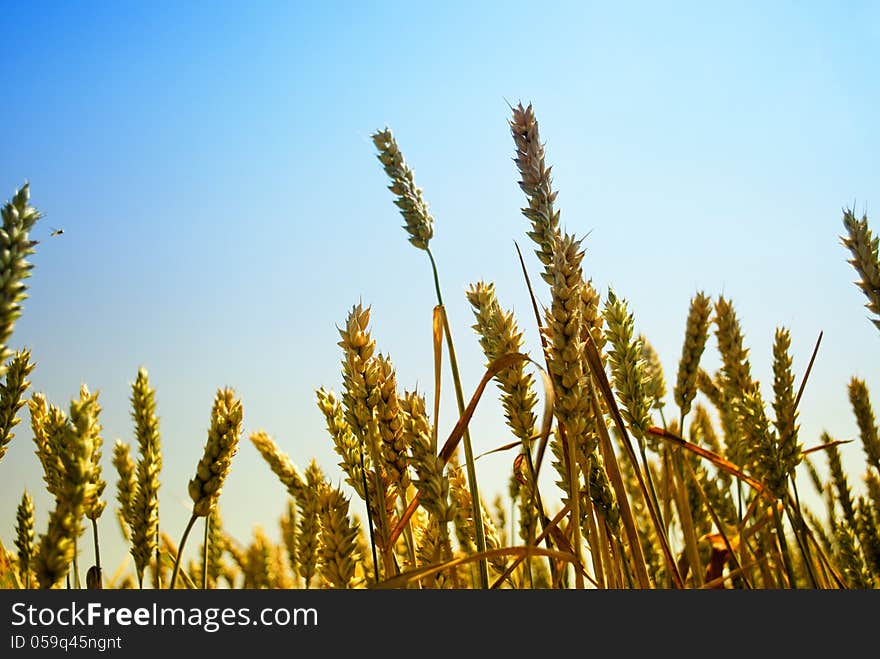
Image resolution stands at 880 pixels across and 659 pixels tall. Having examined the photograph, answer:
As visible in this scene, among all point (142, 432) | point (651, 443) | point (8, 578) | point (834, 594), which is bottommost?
point (834, 594)

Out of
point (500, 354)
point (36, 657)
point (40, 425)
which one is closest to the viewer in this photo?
point (36, 657)

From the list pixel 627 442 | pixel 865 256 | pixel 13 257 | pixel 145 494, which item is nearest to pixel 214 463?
pixel 145 494

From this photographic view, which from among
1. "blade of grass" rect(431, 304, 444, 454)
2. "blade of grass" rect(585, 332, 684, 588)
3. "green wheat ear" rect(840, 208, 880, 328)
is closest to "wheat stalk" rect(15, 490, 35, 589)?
"blade of grass" rect(431, 304, 444, 454)

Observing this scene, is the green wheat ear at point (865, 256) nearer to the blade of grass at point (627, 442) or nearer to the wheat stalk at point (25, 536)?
the blade of grass at point (627, 442)

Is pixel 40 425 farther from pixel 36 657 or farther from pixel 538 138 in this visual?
pixel 538 138

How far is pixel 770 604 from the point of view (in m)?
1.45

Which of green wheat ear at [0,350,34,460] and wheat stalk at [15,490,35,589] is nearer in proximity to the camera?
green wheat ear at [0,350,34,460]

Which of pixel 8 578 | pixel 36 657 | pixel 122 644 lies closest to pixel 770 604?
pixel 122 644

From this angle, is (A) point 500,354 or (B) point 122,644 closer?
(B) point 122,644

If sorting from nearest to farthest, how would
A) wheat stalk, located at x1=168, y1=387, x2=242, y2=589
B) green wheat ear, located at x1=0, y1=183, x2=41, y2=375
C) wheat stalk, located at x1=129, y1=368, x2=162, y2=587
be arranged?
green wheat ear, located at x1=0, y1=183, x2=41, y2=375, wheat stalk, located at x1=168, y1=387, x2=242, y2=589, wheat stalk, located at x1=129, y1=368, x2=162, y2=587

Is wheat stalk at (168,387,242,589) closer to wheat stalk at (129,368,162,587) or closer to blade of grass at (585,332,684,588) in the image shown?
wheat stalk at (129,368,162,587)

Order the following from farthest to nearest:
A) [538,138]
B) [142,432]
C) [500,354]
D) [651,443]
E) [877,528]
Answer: [877,528], [651,443], [142,432], [500,354], [538,138]

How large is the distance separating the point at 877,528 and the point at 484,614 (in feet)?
7.38

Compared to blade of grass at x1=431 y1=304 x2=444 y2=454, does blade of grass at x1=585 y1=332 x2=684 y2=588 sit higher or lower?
lower
